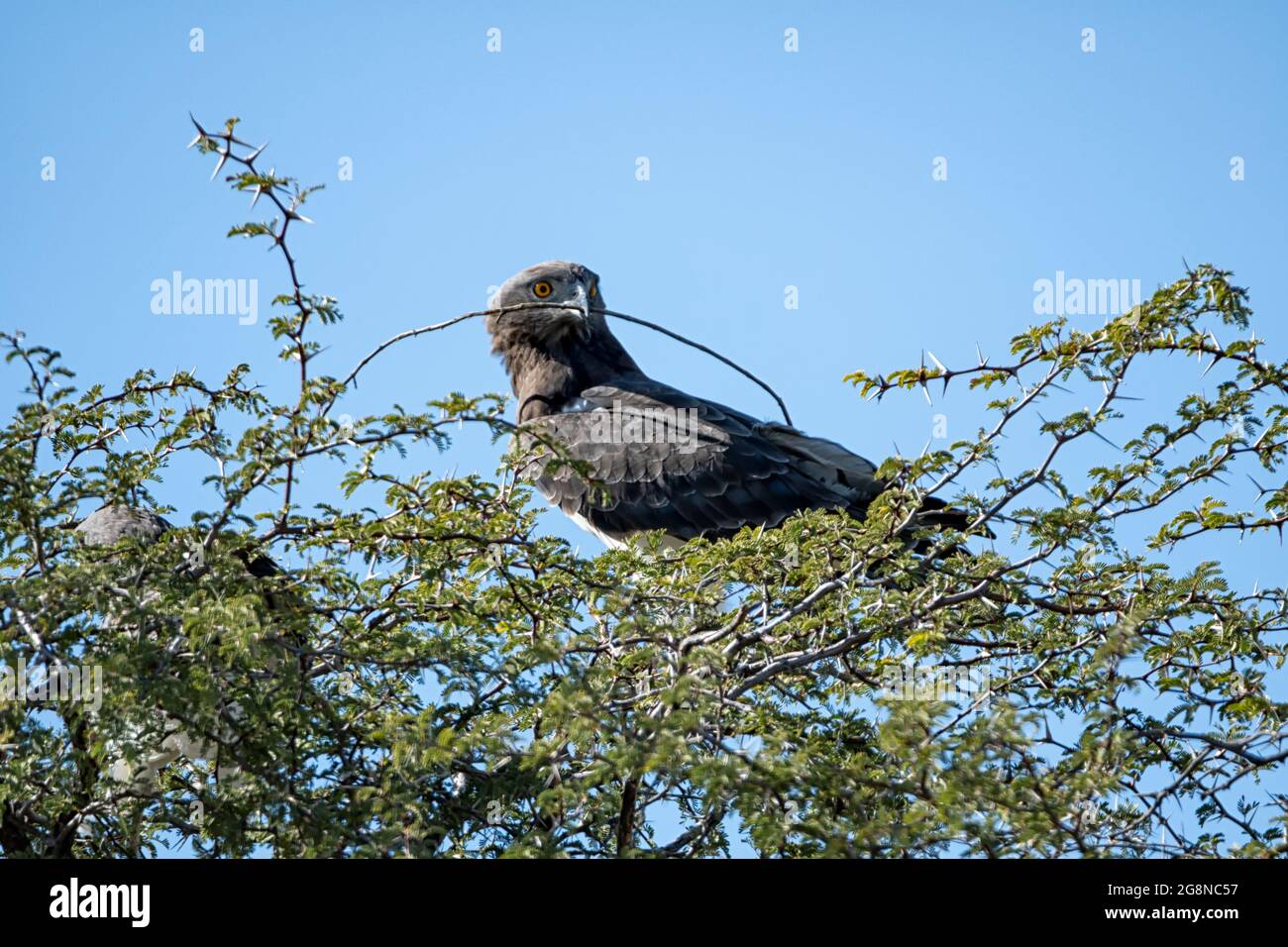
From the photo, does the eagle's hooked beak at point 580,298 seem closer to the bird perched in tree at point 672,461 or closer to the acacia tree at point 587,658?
the bird perched in tree at point 672,461

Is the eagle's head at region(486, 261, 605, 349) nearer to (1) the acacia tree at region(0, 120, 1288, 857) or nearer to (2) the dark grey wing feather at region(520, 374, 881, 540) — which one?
(2) the dark grey wing feather at region(520, 374, 881, 540)

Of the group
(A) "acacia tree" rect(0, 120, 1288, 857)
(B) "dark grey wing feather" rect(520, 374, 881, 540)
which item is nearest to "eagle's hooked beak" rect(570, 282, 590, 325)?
(B) "dark grey wing feather" rect(520, 374, 881, 540)

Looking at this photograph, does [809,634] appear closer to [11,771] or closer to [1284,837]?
[1284,837]

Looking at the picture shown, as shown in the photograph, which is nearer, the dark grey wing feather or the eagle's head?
the dark grey wing feather

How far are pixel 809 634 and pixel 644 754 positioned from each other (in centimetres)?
191

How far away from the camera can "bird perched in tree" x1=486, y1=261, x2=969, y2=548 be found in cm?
946

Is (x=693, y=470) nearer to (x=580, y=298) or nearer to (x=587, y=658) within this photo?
(x=580, y=298)

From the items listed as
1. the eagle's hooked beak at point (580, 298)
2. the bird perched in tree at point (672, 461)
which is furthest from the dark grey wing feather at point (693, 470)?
the eagle's hooked beak at point (580, 298)

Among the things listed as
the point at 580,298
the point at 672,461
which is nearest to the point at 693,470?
the point at 672,461

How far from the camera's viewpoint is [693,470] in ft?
32.0

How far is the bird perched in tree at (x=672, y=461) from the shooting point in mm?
9461

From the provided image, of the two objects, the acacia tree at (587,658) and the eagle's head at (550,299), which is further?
the eagle's head at (550,299)

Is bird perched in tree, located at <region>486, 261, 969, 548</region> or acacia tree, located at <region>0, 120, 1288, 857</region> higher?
bird perched in tree, located at <region>486, 261, 969, 548</region>
